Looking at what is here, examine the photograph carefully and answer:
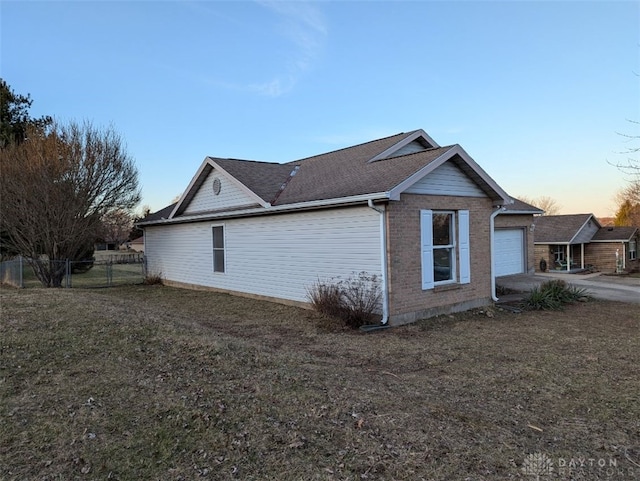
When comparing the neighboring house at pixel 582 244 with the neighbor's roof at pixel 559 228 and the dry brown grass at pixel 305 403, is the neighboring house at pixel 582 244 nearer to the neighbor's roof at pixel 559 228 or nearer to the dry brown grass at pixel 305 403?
the neighbor's roof at pixel 559 228

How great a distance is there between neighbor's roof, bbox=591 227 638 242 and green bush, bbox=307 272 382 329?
2447 centimetres

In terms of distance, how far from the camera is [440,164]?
935 cm

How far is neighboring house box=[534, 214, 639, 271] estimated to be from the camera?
82.7ft

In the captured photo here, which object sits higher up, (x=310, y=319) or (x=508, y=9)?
(x=508, y=9)

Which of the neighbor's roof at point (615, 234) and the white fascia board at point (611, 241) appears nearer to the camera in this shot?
the white fascia board at point (611, 241)

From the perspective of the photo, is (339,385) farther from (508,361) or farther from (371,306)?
(371,306)

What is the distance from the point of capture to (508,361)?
20.4 feet

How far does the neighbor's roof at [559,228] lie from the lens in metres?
25.0

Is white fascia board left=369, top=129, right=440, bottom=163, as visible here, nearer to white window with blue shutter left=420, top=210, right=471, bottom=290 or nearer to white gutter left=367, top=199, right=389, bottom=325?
white window with blue shutter left=420, top=210, right=471, bottom=290

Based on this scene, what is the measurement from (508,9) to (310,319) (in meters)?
9.94

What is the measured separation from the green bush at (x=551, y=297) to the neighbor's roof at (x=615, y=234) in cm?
1728

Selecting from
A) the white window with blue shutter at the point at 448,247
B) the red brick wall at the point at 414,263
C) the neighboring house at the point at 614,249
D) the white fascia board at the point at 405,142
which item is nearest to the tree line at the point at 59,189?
the white fascia board at the point at 405,142

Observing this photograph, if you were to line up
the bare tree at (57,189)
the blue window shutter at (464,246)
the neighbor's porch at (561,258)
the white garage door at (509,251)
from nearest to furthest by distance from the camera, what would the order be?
the blue window shutter at (464,246)
the bare tree at (57,189)
the white garage door at (509,251)
the neighbor's porch at (561,258)

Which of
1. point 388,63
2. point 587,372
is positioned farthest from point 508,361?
point 388,63
